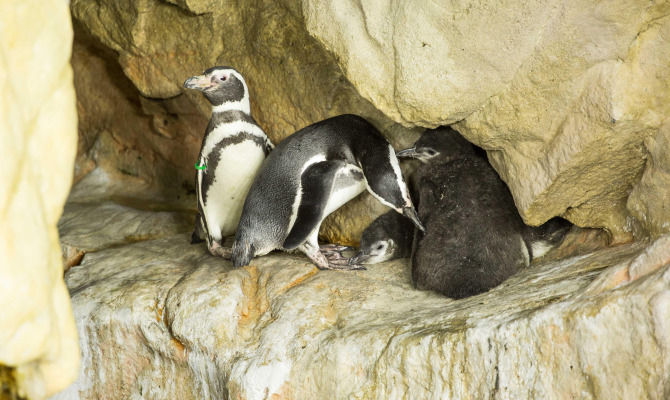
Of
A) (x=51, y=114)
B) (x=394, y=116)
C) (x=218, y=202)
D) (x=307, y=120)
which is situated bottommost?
(x=218, y=202)

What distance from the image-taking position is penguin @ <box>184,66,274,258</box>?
3.40m

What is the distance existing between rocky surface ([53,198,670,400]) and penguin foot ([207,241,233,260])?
37mm

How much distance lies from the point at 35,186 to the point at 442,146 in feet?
6.63

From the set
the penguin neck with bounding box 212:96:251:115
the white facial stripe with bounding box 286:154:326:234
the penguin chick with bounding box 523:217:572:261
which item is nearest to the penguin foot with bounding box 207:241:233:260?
the white facial stripe with bounding box 286:154:326:234

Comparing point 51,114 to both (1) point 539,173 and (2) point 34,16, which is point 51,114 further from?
(1) point 539,173

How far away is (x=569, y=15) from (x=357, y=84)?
2.70ft

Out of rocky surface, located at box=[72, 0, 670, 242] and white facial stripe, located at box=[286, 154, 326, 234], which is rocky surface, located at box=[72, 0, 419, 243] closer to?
rocky surface, located at box=[72, 0, 670, 242]

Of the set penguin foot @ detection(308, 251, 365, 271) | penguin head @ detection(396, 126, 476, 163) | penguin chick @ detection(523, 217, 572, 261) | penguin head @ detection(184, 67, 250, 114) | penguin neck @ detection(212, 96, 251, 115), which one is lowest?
penguin foot @ detection(308, 251, 365, 271)

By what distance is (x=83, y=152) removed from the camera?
510cm

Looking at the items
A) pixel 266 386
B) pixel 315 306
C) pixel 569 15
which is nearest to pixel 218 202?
pixel 315 306

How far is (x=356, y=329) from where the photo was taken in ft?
8.41

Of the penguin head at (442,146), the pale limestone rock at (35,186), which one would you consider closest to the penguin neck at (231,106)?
the penguin head at (442,146)

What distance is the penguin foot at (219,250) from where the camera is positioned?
11.3 ft

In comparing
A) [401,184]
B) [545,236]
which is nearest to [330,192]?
[401,184]
